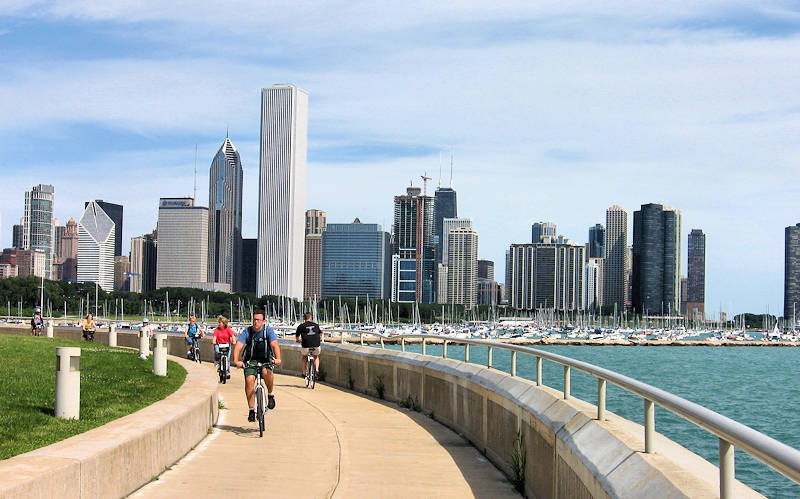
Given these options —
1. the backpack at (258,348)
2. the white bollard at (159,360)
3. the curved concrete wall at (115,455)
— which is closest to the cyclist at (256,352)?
Result: the backpack at (258,348)

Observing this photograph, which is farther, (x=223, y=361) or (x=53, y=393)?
(x=223, y=361)

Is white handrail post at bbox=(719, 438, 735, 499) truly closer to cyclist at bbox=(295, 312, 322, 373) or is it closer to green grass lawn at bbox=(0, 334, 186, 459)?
green grass lawn at bbox=(0, 334, 186, 459)

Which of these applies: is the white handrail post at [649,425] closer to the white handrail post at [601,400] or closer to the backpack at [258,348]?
the white handrail post at [601,400]

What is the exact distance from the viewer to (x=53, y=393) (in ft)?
44.2

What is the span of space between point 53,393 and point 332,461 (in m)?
Answer: 4.15

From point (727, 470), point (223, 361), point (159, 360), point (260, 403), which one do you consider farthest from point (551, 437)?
point (223, 361)

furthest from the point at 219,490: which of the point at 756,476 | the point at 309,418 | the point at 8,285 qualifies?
the point at 8,285

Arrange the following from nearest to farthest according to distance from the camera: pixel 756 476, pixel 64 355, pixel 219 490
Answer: pixel 219 490, pixel 64 355, pixel 756 476

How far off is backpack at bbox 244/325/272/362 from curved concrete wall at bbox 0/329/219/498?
39.5 inches

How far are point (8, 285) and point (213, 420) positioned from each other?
18620 cm

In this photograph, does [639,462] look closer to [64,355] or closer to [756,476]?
[64,355]

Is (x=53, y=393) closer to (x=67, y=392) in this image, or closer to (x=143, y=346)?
(x=67, y=392)

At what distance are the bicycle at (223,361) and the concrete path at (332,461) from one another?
606 cm

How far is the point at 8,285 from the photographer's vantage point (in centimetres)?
18700
